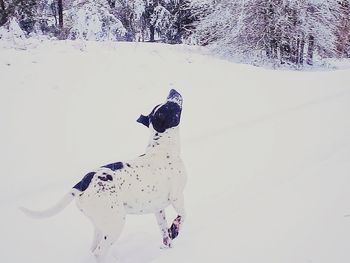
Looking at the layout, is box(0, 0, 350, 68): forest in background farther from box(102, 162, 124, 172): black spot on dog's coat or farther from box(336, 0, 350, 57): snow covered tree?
box(102, 162, 124, 172): black spot on dog's coat

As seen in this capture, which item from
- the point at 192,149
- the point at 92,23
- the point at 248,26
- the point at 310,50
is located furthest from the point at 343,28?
the point at 192,149

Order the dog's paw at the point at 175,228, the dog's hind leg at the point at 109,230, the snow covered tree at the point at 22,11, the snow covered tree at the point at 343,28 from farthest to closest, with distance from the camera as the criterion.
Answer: the snow covered tree at the point at 343,28 < the snow covered tree at the point at 22,11 < the dog's paw at the point at 175,228 < the dog's hind leg at the point at 109,230

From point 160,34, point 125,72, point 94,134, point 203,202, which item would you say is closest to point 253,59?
point 160,34

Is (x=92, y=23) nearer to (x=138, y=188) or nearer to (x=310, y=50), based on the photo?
(x=310, y=50)

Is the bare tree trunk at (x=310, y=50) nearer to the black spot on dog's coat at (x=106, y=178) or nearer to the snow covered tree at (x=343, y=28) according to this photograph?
the snow covered tree at (x=343, y=28)

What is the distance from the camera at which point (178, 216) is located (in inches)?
139

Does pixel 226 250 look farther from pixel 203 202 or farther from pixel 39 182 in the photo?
pixel 39 182

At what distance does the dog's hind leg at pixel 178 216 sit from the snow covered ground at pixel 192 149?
0.47 ft

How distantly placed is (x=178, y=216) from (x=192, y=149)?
2.89m

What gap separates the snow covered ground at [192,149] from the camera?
359 centimetres

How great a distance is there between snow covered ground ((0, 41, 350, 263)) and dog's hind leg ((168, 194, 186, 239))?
142 mm

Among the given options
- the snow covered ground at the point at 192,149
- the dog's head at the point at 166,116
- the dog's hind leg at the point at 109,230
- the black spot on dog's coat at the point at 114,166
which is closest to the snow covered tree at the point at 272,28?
the snow covered ground at the point at 192,149

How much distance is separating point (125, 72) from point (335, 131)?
460 cm

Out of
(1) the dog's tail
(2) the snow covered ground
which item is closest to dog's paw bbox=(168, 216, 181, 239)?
(2) the snow covered ground
